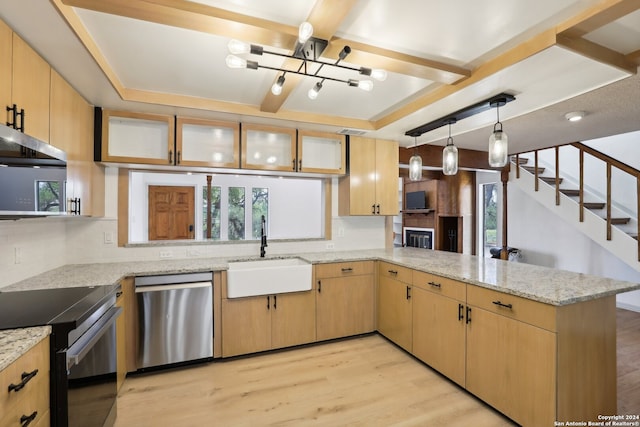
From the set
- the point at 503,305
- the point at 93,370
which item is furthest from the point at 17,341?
the point at 503,305

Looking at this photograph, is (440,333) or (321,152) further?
(321,152)

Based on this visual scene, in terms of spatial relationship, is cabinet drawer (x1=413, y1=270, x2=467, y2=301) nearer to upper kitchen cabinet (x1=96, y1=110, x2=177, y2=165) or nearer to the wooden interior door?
upper kitchen cabinet (x1=96, y1=110, x2=177, y2=165)

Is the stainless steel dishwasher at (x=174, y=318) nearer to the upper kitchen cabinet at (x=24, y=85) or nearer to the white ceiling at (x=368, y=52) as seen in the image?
the upper kitchen cabinet at (x=24, y=85)

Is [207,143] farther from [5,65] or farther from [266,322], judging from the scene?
[266,322]

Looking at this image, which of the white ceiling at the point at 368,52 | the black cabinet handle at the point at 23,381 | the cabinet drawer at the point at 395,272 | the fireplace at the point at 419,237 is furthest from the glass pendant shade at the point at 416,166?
the fireplace at the point at 419,237

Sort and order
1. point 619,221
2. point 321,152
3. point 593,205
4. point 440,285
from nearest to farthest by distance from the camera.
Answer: point 440,285 < point 321,152 < point 619,221 < point 593,205

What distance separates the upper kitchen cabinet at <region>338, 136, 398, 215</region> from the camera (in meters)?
3.50

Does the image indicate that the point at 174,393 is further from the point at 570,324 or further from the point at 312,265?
the point at 570,324

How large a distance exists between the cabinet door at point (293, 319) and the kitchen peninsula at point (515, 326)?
55cm

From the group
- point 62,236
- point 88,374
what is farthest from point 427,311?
point 62,236

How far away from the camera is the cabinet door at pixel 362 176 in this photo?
3.49 metres

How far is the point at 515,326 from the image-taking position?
184 cm

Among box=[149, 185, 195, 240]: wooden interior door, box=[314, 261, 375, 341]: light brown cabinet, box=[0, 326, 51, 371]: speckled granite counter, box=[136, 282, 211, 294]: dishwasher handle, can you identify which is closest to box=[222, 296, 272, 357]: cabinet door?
box=[136, 282, 211, 294]: dishwasher handle

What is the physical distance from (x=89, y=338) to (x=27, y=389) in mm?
380
